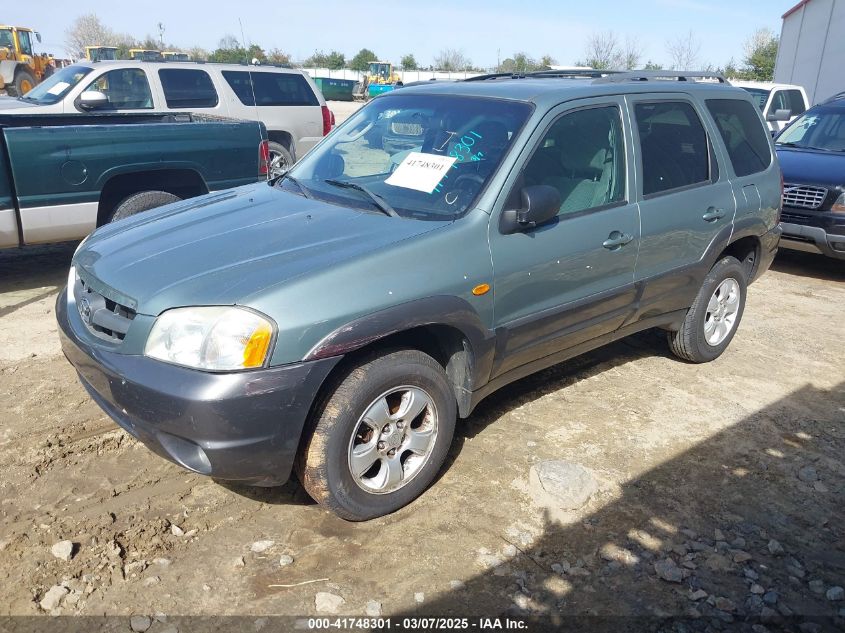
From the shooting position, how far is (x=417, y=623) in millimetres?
2668

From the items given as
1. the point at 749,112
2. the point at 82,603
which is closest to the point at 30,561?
the point at 82,603

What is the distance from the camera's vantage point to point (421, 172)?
366 cm

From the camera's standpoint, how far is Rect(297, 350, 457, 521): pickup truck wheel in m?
2.95

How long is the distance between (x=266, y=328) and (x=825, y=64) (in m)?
30.7

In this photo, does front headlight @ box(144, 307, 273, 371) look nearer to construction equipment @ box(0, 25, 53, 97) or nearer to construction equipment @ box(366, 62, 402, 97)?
construction equipment @ box(0, 25, 53, 97)

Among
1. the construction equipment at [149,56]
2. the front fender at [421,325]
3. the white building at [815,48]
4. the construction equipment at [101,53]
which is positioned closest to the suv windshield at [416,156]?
the front fender at [421,325]

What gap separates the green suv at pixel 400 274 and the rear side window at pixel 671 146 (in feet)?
0.05

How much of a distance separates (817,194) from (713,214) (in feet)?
12.2

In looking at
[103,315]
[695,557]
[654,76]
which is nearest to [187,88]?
[654,76]

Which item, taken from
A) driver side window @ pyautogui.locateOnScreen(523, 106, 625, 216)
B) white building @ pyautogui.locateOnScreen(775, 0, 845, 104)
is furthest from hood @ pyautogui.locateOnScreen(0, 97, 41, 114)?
white building @ pyautogui.locateOnScreen(775, 0, 845, 104)

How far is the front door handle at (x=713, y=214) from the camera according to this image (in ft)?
14.8

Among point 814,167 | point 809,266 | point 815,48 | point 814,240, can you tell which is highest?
point 815,48

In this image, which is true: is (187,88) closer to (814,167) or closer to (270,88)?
(270,88)

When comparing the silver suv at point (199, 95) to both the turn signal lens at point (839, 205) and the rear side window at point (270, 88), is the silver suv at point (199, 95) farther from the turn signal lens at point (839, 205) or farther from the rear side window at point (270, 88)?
the turn signal lens at point (839, 205)
